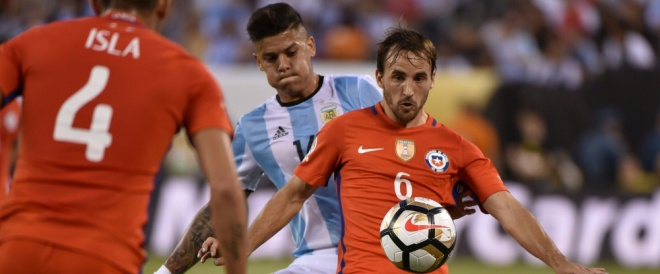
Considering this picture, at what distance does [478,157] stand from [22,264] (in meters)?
2.62

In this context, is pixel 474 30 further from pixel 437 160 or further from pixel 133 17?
pixel 133 17

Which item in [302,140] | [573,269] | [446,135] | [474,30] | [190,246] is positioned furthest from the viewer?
[474,30]

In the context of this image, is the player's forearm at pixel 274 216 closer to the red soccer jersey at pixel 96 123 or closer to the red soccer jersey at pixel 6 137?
the red soccer jersey at pixel 96 123

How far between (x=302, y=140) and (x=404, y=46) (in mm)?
1215

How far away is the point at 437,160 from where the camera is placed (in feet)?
18.6

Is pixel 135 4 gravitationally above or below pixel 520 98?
above

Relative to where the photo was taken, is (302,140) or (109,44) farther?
(302,140)

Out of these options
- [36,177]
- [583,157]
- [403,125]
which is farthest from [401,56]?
[583,157]

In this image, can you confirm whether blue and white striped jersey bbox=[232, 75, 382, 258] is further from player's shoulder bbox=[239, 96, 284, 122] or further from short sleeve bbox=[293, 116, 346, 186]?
short sleeve bbox=[293, 116, 346, 186]

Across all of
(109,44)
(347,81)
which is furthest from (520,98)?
(109,44)

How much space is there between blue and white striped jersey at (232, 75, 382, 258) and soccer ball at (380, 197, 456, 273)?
1267 mm

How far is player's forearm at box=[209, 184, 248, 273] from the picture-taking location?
417cm

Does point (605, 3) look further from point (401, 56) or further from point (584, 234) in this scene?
point (401, 56)

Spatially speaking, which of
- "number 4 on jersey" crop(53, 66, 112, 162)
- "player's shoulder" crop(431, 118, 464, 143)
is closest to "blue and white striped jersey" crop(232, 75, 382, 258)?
"player's shoulder" crop(431, 118, 464, 143)
